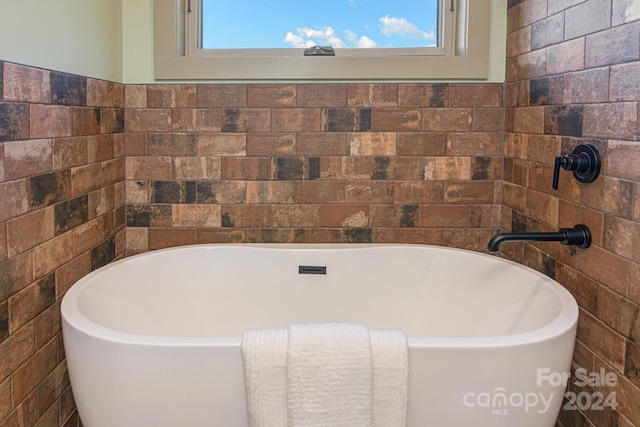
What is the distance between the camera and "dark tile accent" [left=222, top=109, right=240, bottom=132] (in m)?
2.40

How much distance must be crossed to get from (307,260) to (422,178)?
0.64 metres

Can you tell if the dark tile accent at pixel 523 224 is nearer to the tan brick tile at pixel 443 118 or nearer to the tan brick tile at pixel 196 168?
the tan brick tile at pixel 443 118

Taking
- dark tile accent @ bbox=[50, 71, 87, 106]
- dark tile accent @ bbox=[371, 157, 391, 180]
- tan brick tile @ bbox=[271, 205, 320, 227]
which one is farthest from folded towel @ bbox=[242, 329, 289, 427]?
dark tile accent @ bbox=[371, 157, 391, 180]

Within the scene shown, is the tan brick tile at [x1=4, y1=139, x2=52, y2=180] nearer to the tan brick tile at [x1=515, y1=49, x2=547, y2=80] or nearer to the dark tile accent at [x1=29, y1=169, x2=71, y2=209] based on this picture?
the dark tile accent at [x1=29, y1=169, x2=71, y2=209]

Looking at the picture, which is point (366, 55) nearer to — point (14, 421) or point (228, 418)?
point (228, 418)

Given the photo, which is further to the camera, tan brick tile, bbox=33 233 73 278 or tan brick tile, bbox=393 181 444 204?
tan brick tile, bbox=393 181 444 204

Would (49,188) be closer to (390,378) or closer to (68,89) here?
(68,89)

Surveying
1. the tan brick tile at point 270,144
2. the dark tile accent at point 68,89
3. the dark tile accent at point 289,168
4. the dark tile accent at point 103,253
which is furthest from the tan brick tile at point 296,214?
the dark tile accent at point 68,89

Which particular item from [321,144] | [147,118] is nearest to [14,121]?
[147,118]

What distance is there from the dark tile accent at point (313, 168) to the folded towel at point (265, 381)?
1217mm

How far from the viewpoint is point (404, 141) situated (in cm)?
241

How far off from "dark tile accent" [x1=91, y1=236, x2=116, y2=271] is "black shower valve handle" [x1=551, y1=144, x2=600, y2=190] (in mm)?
1705

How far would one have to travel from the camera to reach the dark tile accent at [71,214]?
1794mm

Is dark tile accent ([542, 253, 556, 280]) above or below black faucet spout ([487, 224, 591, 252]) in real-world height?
below
